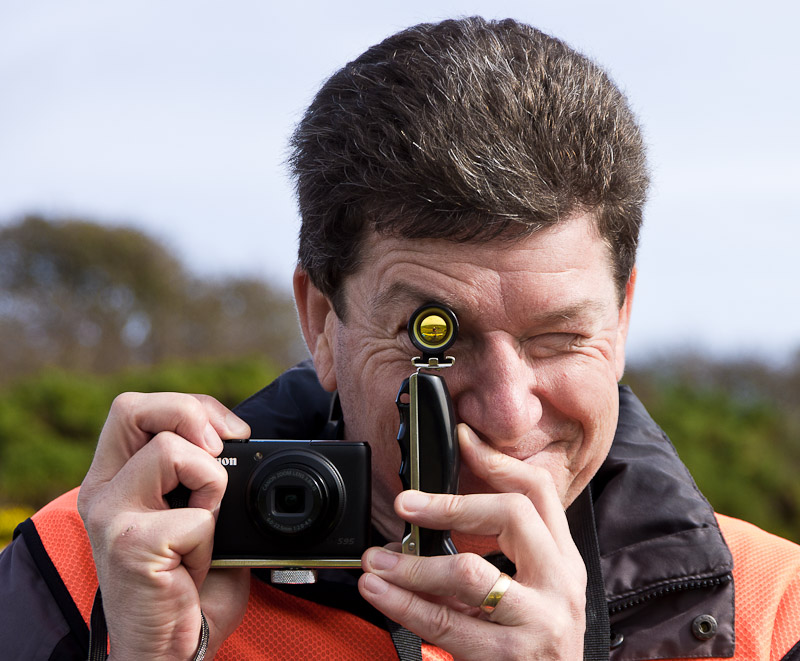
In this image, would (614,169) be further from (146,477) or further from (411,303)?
(146,477)

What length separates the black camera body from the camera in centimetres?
205

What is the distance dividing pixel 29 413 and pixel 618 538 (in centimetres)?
725

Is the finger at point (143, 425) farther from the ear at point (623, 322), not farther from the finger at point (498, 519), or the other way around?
the ear at point (623, 322)

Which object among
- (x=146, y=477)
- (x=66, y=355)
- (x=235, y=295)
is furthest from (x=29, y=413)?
(x=146, y=477)

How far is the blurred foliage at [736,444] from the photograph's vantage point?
763 centimetres

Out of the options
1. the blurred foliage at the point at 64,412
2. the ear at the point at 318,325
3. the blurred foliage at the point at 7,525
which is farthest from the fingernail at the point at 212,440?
the blurred foliage at the point at 64,412

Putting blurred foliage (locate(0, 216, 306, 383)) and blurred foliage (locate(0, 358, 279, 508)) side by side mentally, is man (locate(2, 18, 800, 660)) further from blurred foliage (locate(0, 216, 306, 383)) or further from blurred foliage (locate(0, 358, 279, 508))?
blurred foliage (locate(0, 216, 306, 383))

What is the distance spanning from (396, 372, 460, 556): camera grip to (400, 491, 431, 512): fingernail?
46 mm

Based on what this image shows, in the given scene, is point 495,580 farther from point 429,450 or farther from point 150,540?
point 150,540

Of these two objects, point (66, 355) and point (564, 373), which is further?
point (66, 355)

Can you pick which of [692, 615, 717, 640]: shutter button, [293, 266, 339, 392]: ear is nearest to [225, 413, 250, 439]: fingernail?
[293, 266, 339, 392]: ear

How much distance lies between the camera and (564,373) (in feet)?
7.02

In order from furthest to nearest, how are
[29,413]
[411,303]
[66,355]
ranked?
[66,355] < [29,413] < [411,303]

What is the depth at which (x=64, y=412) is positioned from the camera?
332 inches
